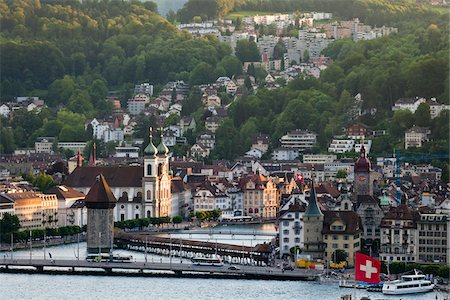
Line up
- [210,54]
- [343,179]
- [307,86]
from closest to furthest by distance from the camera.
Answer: [343,179]
[307,86]
[210,54]

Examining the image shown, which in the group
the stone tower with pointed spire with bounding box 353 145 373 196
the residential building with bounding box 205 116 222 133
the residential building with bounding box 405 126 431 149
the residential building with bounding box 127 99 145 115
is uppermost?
the residential building with bounding box 127 99 145 115

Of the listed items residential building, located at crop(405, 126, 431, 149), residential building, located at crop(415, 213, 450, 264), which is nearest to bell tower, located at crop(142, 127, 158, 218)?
residential building, located at crop(405, 126, 431, 149)

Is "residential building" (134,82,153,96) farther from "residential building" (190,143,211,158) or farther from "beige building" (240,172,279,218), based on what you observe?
"beige building" (240,172,279,218)

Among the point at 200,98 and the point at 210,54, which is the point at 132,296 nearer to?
the point at 200,98

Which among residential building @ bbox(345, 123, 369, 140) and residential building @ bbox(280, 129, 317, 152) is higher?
residential building @ bbox(345, 123, 369, 140)

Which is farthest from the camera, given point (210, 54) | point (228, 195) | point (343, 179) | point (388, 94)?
point (210, 54)

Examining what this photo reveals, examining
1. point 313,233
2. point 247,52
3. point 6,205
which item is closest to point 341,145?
point 6,205

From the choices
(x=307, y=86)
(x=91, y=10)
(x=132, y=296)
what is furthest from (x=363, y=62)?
(x=132, y=296)
